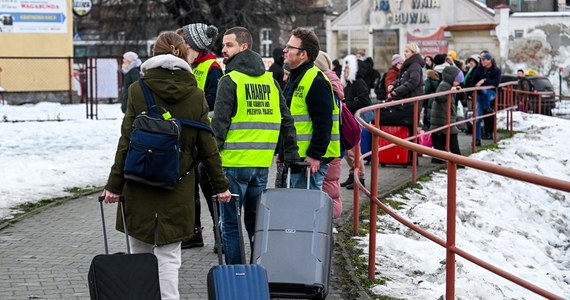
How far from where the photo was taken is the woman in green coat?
560cm

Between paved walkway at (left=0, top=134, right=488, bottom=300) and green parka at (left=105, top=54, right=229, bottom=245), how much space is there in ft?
4.79

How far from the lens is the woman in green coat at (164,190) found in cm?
560

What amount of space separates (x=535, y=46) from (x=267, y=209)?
39.3m

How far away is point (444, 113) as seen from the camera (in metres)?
14.7

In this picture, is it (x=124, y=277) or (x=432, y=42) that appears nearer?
(x=124, y=277)

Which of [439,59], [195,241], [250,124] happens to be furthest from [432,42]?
[250,124]

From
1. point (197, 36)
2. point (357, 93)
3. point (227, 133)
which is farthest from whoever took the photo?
point (357, 93)

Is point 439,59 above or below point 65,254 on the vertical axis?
above

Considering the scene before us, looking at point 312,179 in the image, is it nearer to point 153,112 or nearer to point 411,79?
point 153,112

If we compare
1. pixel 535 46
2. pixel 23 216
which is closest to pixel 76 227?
pixel 23 216

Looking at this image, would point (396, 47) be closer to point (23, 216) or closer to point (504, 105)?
point (504, 105)

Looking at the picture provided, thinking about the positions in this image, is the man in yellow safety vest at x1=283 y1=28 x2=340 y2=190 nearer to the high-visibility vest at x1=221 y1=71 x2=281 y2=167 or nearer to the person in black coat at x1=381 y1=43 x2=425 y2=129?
the high-visibility vest at x1=221 y1=71 x2=281 y2=167

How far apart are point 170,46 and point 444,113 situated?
9.21 meters

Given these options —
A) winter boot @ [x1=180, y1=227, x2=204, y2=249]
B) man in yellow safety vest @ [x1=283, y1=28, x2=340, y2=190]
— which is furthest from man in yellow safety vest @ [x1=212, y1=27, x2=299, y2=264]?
winter boot @ [x1=180, y1=227, x2=204, y2=249]
